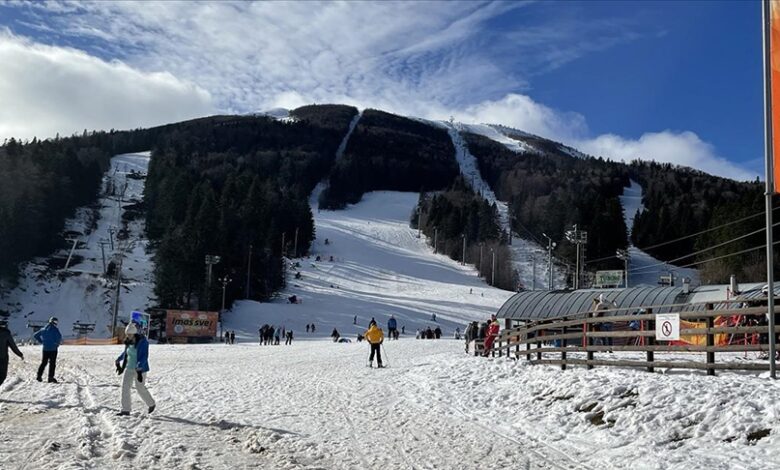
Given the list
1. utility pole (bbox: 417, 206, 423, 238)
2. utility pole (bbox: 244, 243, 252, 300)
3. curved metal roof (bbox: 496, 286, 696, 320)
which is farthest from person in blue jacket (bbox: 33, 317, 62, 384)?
utility pole (bbox: 417, 206, 423, 238)

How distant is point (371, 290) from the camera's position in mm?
87500

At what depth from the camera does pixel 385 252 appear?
4724 inches

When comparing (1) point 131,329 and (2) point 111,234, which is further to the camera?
(2) point 111,234

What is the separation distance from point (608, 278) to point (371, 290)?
33.6m

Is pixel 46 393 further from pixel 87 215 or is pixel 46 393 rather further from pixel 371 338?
pixel 87 215

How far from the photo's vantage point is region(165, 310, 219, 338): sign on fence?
5138cm

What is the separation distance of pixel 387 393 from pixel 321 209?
168 m

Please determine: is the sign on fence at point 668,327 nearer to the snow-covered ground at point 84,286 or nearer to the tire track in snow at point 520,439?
the tire track in snow at point 520,439

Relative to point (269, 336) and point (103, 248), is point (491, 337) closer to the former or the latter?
point (269, 336)

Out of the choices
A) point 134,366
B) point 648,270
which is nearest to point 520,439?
point 134,366

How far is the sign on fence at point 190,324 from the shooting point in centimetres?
5138

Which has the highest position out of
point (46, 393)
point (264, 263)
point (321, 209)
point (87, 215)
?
point (321, 209)

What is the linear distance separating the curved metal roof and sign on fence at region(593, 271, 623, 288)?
2284 centimetres

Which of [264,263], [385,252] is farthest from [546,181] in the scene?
[264,263]
